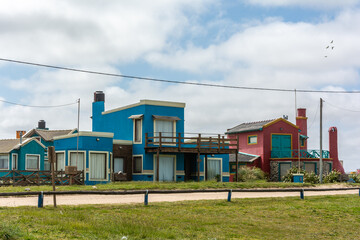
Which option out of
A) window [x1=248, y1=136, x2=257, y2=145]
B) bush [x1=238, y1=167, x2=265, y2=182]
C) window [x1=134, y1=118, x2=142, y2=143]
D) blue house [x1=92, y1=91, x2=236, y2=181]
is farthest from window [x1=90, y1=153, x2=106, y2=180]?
window [x1=248, y1=136, x2=257, y2=145]

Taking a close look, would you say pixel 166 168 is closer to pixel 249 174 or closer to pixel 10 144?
pixel 249 174

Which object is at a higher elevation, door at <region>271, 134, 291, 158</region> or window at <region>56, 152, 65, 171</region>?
door at <region>271, 134, 291, 158</region>

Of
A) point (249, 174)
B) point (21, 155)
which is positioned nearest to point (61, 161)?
point (21, 155)

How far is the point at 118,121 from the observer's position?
37.7m

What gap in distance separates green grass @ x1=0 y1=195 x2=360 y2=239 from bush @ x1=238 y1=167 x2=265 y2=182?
20115mm

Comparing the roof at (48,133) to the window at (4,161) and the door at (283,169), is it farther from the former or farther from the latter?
the door at (283,169)

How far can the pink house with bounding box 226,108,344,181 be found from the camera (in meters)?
44.2

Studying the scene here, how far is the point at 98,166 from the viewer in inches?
1298

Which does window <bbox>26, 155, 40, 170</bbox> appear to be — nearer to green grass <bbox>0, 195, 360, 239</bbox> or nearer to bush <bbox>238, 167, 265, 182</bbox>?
bush <bbox>238, 167, 265, 182</bbox>

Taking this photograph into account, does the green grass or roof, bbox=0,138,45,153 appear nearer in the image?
the green grass

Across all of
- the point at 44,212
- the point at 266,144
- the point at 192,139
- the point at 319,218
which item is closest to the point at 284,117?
the point at 266,144

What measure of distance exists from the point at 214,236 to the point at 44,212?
539cm

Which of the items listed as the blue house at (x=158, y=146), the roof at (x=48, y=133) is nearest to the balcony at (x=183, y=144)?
the blue house at (x=158, y=146)

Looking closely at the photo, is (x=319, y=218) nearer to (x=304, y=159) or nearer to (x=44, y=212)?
(x=44, y=212)
